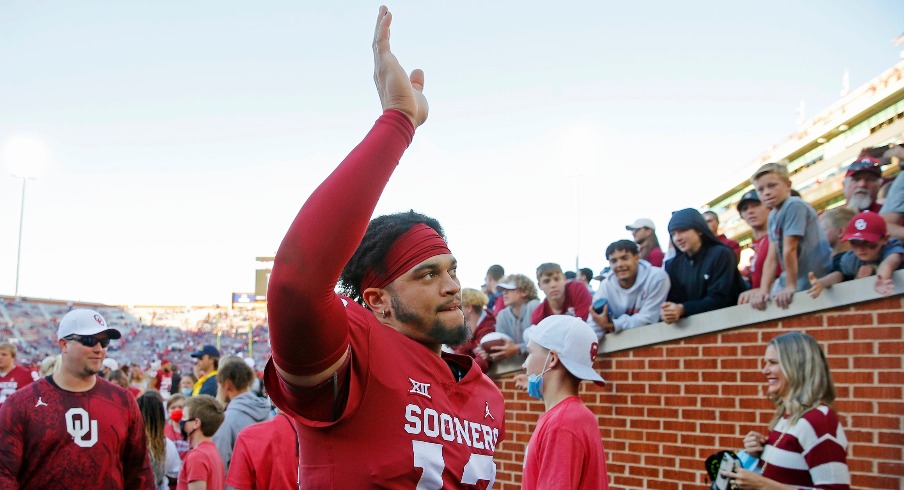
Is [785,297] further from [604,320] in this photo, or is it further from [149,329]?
[149,329]

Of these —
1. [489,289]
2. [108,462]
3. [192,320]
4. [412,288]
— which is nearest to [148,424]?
[108,462]

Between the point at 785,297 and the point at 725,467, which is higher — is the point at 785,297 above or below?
above

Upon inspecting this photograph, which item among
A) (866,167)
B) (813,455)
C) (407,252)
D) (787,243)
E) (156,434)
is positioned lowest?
(156,434)

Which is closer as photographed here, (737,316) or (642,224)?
(737,316)

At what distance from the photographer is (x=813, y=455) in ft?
12.1

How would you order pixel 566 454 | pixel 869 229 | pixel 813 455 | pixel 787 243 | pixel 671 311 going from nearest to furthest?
1. pixel 566 454
2. pixel 813 455
3. pixel 869 229
4. pixel 787 243
5. pixel 671 311

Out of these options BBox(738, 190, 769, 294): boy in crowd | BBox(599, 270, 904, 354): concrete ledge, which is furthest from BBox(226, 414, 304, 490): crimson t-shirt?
BBox(738, 190, 769, 294): boy in crowd

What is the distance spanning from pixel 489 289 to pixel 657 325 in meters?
5.98

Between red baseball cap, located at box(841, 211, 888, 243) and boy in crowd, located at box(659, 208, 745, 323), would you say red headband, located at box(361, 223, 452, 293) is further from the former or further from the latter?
boy in crowd, located at box(659, 208, 745, 323)

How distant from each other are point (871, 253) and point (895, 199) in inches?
22.7

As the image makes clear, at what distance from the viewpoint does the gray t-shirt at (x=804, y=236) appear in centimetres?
576

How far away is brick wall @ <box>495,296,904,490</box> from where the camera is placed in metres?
5.01

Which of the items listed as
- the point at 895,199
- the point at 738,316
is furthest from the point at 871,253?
the point at 738,316

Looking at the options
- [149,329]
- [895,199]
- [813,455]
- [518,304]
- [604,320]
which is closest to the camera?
[813,455]
